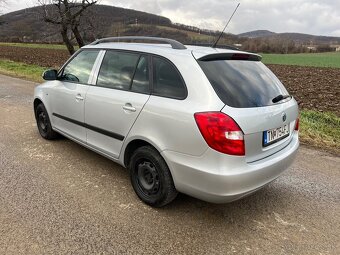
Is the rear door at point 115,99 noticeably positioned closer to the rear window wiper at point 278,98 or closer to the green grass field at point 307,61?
the rear window wiper at point 278,98

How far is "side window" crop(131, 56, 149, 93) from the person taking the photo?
3320 millimetres

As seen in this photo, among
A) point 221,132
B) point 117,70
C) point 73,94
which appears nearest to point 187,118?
point 221,132

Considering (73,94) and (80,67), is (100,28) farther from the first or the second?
(73,94)

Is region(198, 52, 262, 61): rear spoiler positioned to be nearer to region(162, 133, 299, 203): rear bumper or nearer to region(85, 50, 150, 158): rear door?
region(85, 50, 150, 158): rear door

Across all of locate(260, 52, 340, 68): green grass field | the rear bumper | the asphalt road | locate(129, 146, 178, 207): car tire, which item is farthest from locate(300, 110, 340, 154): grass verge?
locate(260, 52, 340, 68): green grass field

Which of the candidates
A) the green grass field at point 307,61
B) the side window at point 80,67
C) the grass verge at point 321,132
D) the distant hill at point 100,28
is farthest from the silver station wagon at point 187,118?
the green grass field at point 307,61

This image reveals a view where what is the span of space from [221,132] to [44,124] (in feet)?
12.0

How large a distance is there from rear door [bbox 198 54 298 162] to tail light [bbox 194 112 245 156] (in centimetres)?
6

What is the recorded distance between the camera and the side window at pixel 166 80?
3000mm

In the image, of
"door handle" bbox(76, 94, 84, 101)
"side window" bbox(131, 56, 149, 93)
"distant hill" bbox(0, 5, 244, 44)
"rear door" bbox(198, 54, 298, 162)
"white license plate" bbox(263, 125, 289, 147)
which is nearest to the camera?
"rear door" bbox(198, 54, 298, 162)

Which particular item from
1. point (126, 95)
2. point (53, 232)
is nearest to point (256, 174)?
point (126, 95)

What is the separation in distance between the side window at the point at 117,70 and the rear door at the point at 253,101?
0.91 meters

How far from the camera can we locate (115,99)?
3.53m

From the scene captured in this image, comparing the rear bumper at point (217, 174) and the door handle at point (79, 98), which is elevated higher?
the door handle at point (79, 98)
